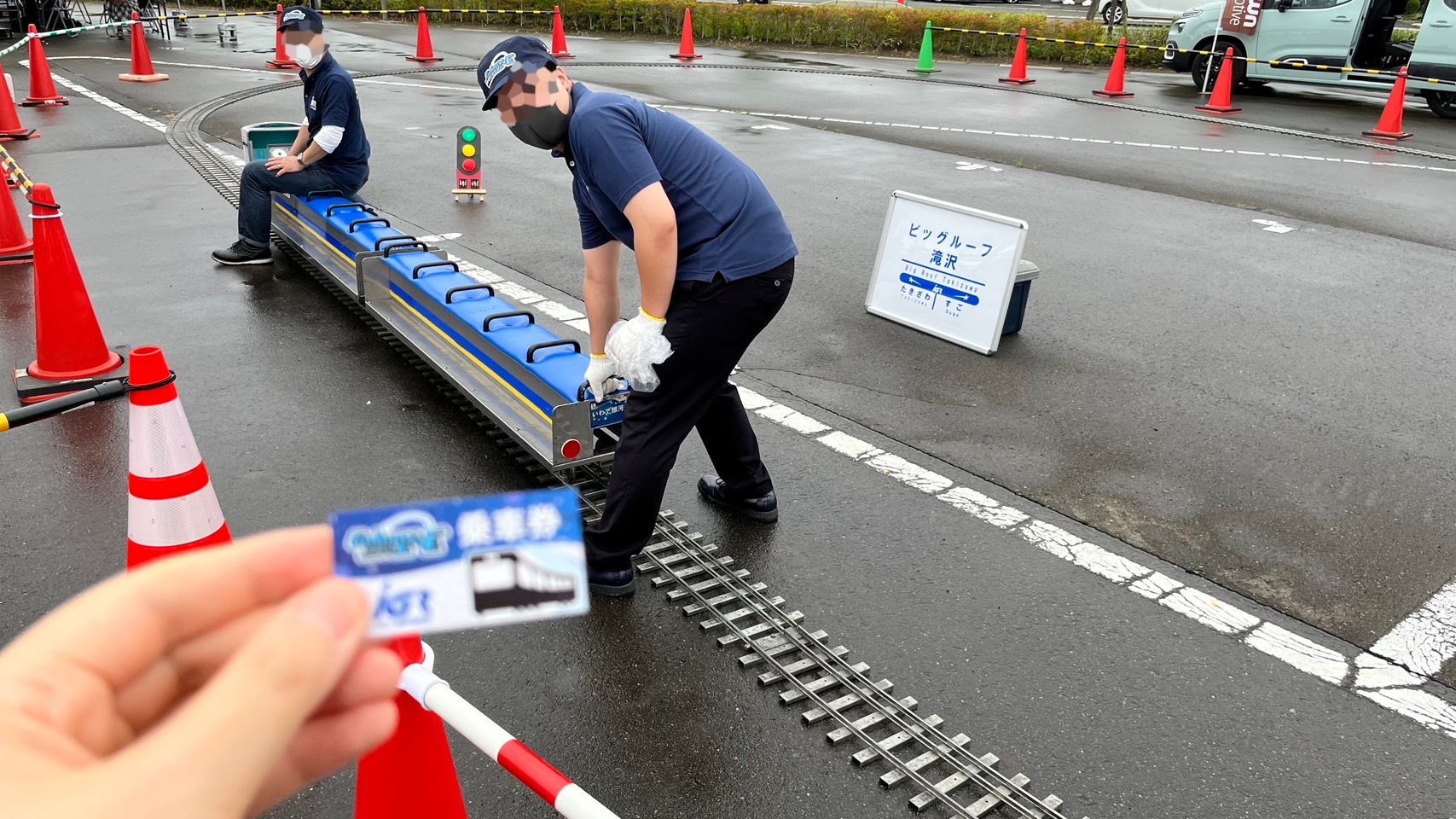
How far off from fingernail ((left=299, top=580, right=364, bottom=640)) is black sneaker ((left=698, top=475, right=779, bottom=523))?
11.5ft

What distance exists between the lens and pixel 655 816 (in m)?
2.88

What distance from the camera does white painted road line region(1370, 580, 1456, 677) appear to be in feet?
11.9

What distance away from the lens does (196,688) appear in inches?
36.9

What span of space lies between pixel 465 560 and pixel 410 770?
1664 millimetres

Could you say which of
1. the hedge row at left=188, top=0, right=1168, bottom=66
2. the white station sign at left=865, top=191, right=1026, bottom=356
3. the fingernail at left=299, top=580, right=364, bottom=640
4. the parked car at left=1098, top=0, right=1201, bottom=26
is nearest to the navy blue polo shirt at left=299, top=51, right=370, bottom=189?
the white station sign at left=865, top=191, right=1026, bottom=356

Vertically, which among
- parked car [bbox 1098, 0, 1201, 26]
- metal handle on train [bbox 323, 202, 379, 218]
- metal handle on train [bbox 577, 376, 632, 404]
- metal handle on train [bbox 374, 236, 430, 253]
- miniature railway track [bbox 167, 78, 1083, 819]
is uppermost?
parked car [bbox 1098, 0, 1201, 26]

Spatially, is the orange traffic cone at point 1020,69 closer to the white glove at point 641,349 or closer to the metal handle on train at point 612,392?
the metal handle on train at point 612,392

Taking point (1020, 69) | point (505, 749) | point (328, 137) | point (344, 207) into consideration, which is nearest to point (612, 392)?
point (505, 749)

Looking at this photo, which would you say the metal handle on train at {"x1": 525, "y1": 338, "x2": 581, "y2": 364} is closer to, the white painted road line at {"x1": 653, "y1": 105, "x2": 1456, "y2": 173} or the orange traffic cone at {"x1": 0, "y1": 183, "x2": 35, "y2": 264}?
the orange traffic cone at {"x1": 0, "y1": 183, "x2": 35, "y2": 264}

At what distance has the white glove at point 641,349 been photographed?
3.51 meters

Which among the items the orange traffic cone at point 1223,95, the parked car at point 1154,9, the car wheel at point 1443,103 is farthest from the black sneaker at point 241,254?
the parked car at point 1154,9

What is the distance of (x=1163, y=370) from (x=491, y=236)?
5.23 meters

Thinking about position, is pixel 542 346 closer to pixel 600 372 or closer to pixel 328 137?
pixel 600 372

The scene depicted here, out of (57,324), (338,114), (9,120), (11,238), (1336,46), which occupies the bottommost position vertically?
(11,238)
